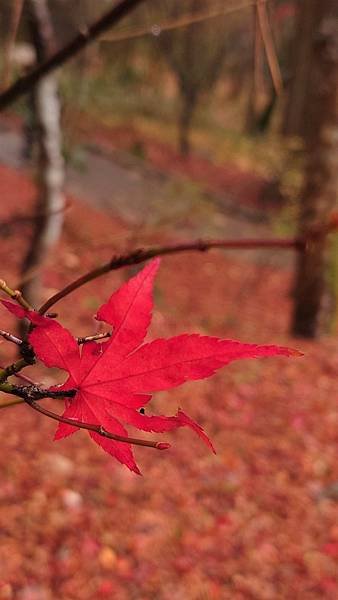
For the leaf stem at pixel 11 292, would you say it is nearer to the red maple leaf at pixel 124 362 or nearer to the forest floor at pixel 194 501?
the red maple leaf at pixel 124 362

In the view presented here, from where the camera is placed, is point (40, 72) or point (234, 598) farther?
point (234, 598)

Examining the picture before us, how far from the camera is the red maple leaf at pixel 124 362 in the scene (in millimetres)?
518

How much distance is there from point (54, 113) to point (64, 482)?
2179 millimetres

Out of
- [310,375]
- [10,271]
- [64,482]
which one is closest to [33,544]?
[64,482]

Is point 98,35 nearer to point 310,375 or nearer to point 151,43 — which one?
point 310,375

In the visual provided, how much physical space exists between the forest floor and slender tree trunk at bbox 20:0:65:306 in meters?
0.68

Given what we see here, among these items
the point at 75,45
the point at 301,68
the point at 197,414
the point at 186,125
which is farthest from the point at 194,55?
the point at 75,45

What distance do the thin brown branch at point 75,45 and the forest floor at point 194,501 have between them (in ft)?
2.81

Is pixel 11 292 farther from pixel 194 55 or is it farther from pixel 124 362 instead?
pixel 194 55

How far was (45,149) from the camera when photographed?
13.0ft

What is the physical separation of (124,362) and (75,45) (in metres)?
0.73

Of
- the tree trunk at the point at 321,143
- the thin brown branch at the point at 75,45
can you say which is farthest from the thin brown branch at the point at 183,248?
the tree trunk at the point at 321,143

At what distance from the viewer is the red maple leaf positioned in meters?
0.52

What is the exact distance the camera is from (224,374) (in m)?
5.17
